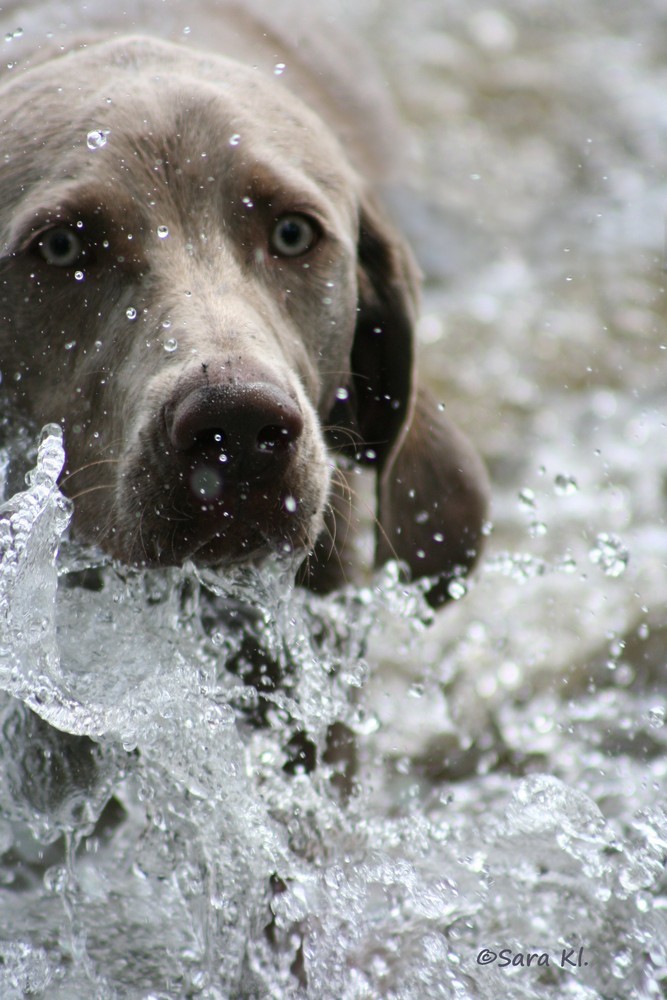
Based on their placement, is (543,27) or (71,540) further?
(543,27)

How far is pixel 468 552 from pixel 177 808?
1.07 m

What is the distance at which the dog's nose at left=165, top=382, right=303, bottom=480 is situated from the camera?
77.0 inches

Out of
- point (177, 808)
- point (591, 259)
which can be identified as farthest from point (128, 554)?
point (591, 259)

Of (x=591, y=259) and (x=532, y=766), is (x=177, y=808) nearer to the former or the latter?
(x=532, y=766)

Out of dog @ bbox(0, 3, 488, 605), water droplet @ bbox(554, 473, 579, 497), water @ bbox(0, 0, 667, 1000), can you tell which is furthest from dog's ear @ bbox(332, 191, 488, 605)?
water droplet @ bbox(554, 473, 579, 497)

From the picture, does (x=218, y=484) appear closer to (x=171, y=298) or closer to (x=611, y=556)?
(x=171, y=298)

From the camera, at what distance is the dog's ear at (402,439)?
9.45 ft

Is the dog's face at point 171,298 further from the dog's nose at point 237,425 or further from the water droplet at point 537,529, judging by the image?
the water droplet at point 537,529

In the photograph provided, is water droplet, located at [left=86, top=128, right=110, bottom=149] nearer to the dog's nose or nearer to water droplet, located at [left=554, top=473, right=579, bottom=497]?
the dog's nose

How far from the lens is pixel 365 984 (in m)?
2.32

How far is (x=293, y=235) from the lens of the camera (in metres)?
2.51

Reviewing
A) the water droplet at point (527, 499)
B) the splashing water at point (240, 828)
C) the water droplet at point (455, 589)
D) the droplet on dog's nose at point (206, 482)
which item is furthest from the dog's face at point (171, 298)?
the water droplet at point (527, 499)

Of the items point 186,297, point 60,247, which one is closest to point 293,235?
point 186,297

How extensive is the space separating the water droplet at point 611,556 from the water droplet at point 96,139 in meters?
2.03
